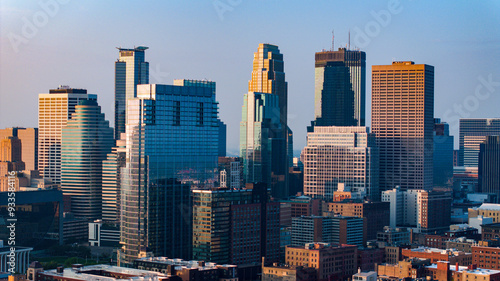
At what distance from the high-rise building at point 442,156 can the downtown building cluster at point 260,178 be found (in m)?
0.44

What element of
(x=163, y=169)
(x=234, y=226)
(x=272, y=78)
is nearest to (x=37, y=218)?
(x=163, y=169)

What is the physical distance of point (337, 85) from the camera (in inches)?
7672

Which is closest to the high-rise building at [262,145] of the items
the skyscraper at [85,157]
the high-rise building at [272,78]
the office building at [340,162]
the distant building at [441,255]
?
the office building at [340,162]

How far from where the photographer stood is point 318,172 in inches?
6358

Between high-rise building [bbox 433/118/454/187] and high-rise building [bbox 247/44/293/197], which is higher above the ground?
high-rise building [bbox 247/44/293/197]

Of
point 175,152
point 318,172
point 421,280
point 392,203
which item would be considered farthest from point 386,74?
point 421,280

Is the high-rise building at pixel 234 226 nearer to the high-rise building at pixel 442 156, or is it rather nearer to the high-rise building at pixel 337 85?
the high-rise building at pixel 442 156

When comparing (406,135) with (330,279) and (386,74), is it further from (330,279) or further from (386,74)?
(330,279)

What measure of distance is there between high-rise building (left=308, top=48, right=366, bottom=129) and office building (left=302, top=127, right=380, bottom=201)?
3033 cm

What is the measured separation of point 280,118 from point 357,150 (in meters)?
23.1

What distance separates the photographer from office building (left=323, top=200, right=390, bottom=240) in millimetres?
128250

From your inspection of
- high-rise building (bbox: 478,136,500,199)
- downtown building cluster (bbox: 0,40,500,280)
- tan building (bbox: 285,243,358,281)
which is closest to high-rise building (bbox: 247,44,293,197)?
downtown building cluster (bbox: 0,40,500,280)

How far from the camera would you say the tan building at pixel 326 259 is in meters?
88.8

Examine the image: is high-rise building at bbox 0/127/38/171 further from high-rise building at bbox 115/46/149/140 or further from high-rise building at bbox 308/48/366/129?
high-rise building at bbox 308/48/366/129
